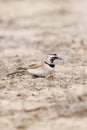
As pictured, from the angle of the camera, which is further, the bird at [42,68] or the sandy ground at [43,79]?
the bird at [42,68]

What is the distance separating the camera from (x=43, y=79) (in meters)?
7.45

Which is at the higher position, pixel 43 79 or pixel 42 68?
pixel 42 68

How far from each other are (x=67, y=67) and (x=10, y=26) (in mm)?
5776

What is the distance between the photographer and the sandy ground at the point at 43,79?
5.96m

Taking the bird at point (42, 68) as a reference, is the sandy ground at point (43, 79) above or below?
below

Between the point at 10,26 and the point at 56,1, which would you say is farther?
the point at 56,1

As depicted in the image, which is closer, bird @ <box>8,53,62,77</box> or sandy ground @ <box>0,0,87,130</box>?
sandy ground @ <box>0,0,87,130</box>

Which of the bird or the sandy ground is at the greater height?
the bird

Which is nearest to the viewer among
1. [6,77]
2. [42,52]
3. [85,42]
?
[6,77]

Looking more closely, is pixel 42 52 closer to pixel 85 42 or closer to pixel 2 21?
pixel 85 42

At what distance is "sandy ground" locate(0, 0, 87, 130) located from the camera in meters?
5.96

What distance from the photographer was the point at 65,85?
23.6 ft

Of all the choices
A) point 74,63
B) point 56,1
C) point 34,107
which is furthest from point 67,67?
point 56,1

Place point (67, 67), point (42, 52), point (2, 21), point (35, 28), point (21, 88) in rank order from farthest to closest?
point (2, 21)
point (35, 28)
point (42, 52)
point (67, 67)
point (21, 88)
